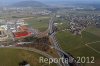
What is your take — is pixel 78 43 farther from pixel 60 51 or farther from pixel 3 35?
pixel 3 35

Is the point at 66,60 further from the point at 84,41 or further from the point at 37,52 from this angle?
the point at 84,41

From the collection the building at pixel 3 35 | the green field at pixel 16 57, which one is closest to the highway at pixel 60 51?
the green field at pixel 16 57

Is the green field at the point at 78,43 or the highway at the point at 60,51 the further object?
the green field at the point at 78,43

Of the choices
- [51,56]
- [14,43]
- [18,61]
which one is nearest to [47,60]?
[51,56]

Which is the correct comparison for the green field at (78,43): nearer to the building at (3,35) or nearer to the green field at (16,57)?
the green field at (16,57)

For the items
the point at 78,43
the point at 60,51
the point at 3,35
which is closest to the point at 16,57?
the point at 60,51

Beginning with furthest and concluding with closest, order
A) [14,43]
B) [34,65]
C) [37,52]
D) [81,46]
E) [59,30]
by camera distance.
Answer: [59,30], [14,43], [81,46], [37,52], [34,65]

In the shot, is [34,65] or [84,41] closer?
[34,65]
